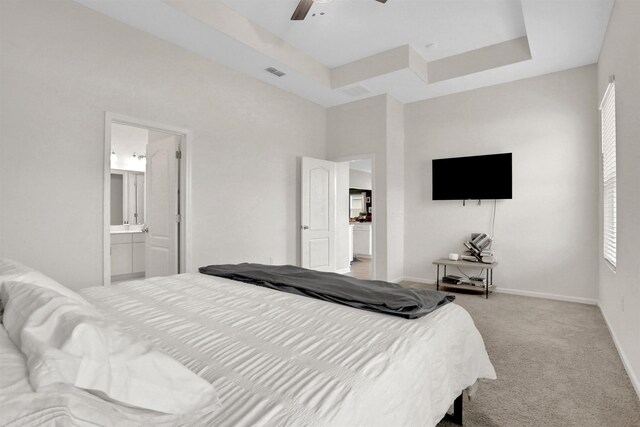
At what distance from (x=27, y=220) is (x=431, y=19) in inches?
168

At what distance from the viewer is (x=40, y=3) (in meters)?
2.76

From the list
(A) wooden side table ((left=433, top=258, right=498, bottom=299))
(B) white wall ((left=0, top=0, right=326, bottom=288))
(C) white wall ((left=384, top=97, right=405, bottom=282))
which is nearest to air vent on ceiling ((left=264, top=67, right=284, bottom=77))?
(B) white wall ((left=0, top=0, right=326, bottom=288))

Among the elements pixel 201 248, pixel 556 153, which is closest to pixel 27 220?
pixel 201 248

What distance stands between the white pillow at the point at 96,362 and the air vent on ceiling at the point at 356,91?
4.57 meters

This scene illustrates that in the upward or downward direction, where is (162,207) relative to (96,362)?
upward

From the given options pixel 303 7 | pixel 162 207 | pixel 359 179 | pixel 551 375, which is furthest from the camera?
pixel 359 179

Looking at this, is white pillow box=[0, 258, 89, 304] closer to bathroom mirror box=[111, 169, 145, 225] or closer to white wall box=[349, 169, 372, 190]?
bathroom mirror box=[111, 169, 145, 225]

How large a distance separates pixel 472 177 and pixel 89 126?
15.2ft

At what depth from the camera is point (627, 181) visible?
2.35 meters

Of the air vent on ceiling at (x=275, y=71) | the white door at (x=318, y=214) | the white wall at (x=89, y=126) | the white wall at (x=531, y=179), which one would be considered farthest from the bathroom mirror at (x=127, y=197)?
the white wall at (x=531, y=179)

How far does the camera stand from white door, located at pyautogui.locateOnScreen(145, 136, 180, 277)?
3834 mm

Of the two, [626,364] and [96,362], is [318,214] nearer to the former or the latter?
[626,364]

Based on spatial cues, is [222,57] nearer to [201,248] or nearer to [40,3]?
[40,3]

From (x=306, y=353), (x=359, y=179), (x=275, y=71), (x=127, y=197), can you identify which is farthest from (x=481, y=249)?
(x=127, y=197)
